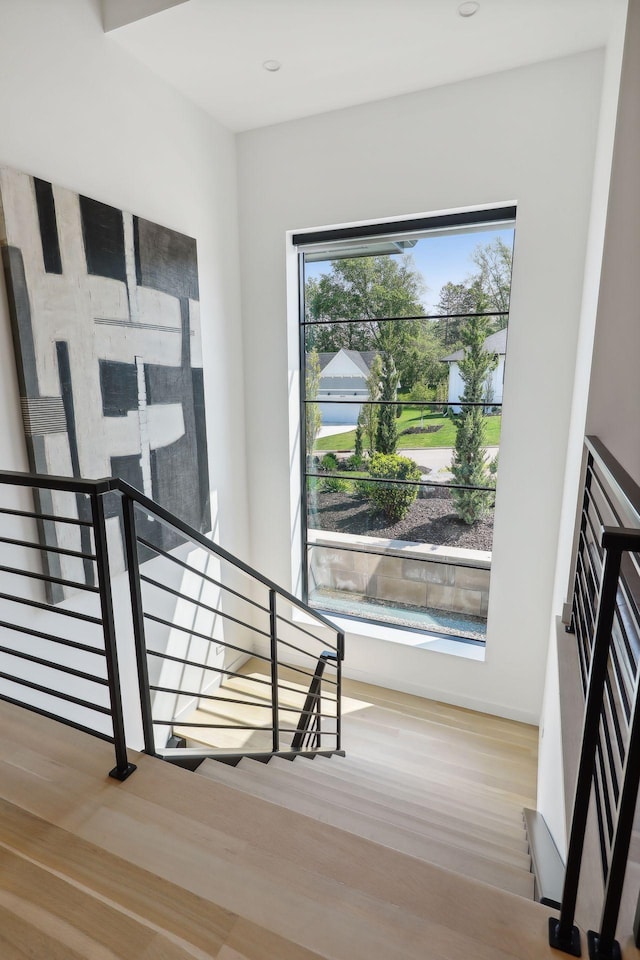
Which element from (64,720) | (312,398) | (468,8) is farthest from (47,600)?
(468,8)

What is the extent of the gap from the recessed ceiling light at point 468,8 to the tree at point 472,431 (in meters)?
1.56

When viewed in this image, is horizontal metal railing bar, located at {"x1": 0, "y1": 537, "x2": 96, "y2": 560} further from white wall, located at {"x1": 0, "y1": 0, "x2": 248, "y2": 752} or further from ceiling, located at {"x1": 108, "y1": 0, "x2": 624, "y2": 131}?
ceiling, located at {"x1": 108, "y1": 0, "x2": 624, "y2": 131}

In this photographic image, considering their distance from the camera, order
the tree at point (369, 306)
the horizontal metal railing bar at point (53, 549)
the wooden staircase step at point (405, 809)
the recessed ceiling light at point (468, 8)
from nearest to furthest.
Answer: the horizontal metal railing bar at point (53, 549) < the wooden staircase step at point (405, 809) < the recessed ceiling light at point (468, 8) < the tree at point (369, 306)

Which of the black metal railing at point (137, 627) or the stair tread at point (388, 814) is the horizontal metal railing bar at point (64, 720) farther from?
the stair tread at point (388, 814)

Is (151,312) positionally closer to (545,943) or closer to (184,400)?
(184,400)

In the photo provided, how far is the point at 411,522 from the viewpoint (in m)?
3.84

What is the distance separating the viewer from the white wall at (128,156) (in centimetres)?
222

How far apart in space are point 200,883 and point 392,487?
2996mm

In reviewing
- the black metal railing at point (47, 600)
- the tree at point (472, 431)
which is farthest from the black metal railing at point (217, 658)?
the tree at point (472, 431)

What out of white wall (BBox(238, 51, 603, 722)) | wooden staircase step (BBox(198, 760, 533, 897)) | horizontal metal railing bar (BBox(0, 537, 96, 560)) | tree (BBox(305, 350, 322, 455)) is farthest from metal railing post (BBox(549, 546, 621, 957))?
tree (BBox(305, 350, 322, 455))

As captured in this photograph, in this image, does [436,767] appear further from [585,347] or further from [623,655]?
[585,347]

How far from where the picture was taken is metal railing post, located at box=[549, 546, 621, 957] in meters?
0.77

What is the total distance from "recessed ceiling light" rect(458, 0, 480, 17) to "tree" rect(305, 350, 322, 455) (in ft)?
6.87

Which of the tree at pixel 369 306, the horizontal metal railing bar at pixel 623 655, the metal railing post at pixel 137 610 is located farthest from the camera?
the tree at pixel 369 306
